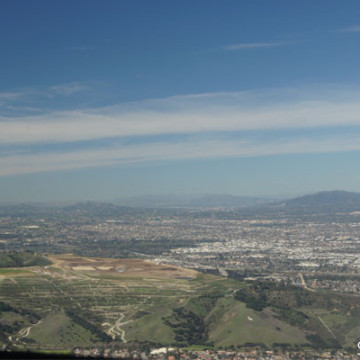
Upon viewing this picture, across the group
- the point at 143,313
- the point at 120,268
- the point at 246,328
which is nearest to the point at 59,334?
the point at 143,313

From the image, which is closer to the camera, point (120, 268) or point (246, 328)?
point (246, 328)

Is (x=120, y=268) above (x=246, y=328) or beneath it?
above

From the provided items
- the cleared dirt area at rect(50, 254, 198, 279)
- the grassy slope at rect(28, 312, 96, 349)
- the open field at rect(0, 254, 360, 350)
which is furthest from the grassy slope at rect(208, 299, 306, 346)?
the cleared dirt area at rect(50, 254, 198, 279)

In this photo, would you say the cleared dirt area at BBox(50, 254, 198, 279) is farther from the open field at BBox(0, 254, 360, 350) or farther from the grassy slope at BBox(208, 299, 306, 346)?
the grassy slope at BBox(208, 299, 306, 346)

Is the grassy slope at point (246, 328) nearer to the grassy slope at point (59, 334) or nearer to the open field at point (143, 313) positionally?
the open field at point (143, 313)

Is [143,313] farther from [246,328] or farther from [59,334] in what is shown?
[246,328]

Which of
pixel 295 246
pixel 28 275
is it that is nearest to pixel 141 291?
pixel 28 275

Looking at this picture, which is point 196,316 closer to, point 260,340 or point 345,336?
point 260,340
